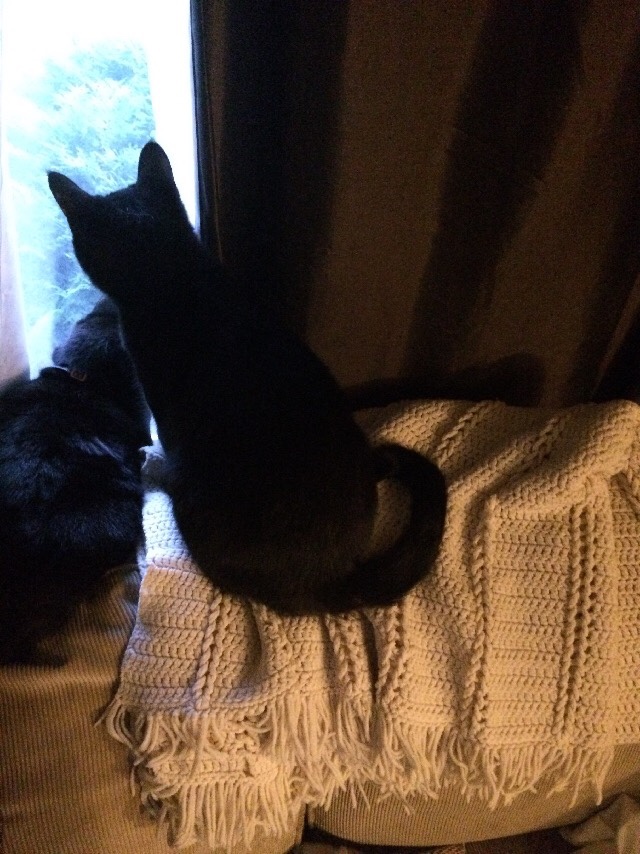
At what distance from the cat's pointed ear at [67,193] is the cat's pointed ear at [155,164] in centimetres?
9

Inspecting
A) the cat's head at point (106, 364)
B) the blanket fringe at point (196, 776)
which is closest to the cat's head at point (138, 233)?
the cat's head at point (106, 364)

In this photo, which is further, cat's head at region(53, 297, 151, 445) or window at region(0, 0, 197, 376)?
cat's head at region(53, 297, 151, 445)

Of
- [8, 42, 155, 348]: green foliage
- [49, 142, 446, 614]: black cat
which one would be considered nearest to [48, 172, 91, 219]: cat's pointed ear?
[49, 142, 446, 614]: black cat

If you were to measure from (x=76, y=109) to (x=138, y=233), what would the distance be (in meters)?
0.19

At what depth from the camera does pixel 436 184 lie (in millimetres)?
791

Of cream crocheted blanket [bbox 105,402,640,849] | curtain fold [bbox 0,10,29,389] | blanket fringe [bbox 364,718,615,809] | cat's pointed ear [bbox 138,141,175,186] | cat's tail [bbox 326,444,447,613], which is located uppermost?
cat's pointed ear [bbox 138,141,175,186]

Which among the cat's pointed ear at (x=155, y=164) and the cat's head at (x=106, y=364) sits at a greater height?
the cat's pointed ear at (x=155, y=164)

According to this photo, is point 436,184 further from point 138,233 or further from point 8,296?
point 8,296

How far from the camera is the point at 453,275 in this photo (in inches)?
34.2

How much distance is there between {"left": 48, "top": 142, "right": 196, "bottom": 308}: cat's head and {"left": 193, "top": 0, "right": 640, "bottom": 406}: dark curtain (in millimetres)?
58

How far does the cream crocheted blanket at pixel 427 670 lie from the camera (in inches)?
28.2

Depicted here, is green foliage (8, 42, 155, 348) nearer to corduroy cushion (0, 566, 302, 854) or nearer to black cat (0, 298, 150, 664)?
black cat (0, 298, 150, 664)

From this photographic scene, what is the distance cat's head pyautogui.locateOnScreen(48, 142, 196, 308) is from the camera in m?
0.83

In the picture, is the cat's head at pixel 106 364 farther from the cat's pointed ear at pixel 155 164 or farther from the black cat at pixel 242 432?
the cat's pointed ear at pixel 155 164
